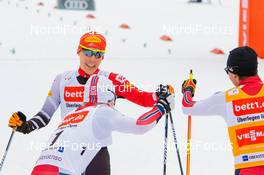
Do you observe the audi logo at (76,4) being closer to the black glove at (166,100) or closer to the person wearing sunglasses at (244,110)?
the black glove at (166,100)

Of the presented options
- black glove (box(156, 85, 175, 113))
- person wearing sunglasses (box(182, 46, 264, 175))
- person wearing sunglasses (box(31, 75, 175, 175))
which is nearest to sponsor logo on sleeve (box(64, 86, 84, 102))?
black glove (box(156, 85, 175, 113))

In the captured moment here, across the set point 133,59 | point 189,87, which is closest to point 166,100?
point 189,87

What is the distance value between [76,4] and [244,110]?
46.1 feet

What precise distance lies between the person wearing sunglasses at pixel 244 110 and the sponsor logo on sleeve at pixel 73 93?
4.03ft

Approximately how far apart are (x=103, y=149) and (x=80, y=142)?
403mm

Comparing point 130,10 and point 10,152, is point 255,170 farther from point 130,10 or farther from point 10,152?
point 130,10

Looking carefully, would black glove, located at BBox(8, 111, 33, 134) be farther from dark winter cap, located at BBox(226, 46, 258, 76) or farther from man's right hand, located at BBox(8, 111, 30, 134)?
dark winter cap, located at BBox(226, 46, 258, 76)

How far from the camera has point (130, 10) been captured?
1803cm

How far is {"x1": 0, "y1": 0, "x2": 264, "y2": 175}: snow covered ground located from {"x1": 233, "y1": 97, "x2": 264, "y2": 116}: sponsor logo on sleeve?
2743 mm

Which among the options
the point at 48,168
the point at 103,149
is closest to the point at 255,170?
the point at 103,149

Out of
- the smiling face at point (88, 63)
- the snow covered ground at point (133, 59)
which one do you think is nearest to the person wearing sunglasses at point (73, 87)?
the smiling face at point (88, 63)

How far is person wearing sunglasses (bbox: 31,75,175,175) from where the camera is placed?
3348mm

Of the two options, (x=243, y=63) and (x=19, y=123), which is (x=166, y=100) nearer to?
(x=243, y=63)

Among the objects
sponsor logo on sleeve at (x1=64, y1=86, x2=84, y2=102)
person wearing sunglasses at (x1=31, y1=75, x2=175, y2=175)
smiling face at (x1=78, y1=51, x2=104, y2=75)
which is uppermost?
smiling face at (x1=78, y1=51, x2=104, y2=75)
